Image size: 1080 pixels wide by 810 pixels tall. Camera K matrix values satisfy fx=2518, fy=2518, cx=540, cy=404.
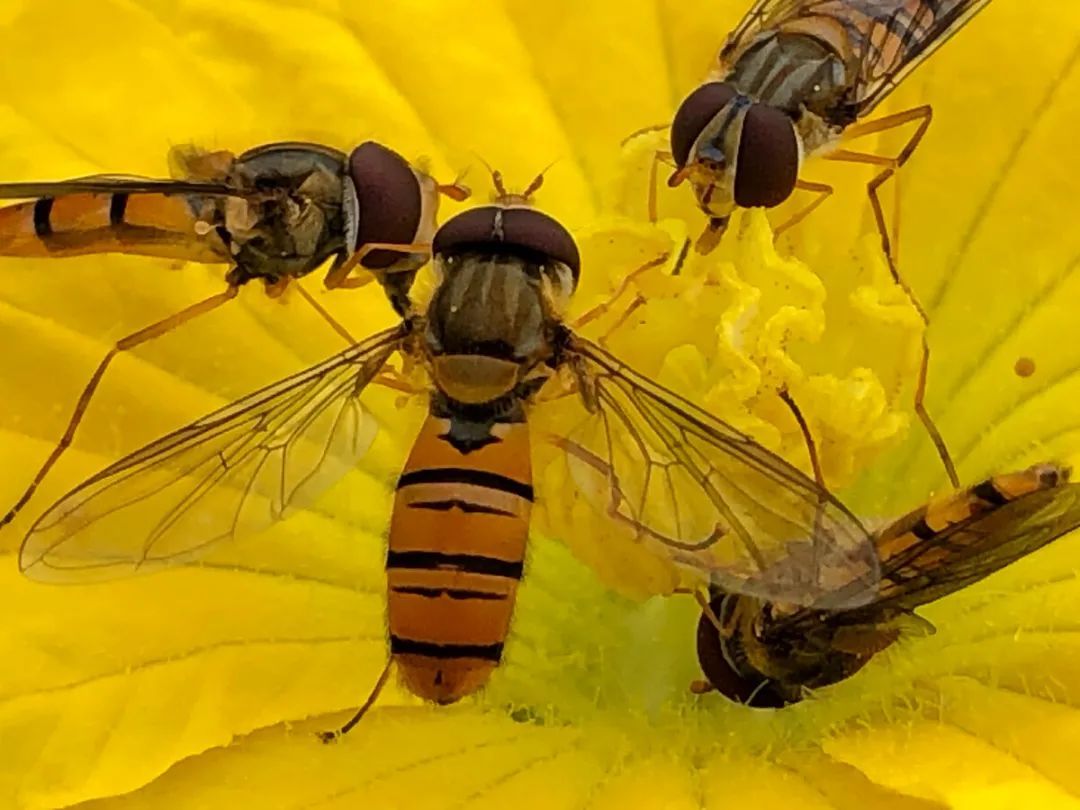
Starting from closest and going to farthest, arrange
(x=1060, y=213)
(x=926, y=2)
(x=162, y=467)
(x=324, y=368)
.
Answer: (x=162, y=467) → (x=324, y=368) → (x=926, y=2) → (x=1060, y=213)

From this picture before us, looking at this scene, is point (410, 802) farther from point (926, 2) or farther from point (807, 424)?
point (926, 2)

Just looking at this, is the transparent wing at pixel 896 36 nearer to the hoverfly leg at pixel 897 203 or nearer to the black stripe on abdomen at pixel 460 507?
the hoverfly leg at pixel 897 203

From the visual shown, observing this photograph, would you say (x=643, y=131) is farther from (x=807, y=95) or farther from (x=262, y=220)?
(x=262, y=220)

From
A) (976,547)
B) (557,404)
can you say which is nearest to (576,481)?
(557,404)

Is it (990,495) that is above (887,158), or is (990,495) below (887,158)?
below

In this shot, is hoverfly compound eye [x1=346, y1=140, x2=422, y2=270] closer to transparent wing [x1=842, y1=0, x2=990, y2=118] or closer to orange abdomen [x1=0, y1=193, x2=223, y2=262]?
orange abdomen [x1=0, y1=193, x2=223, y2=262]

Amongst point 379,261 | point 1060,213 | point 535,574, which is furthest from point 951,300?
point 379,261
